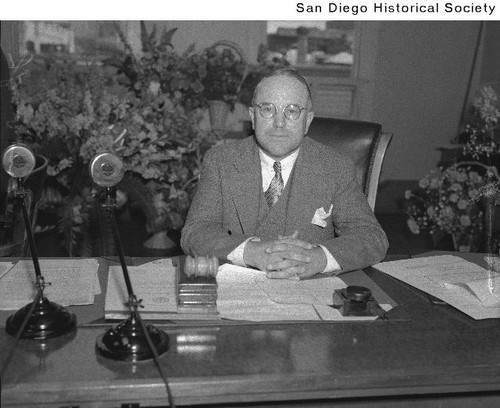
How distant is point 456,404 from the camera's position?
5.31ft

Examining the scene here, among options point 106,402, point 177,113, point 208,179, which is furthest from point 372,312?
point 177,113

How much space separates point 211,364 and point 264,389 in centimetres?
13

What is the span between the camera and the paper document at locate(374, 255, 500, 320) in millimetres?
1830

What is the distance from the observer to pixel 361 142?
106 inches

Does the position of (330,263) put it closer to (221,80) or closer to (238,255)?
(238,255)

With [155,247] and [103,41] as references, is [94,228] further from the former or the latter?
[103,41]

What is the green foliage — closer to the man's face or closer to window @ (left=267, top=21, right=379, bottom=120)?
the man's face

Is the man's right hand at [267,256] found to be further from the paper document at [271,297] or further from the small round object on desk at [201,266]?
the small round object on desk at [201,266]

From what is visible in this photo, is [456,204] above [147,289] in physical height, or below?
below

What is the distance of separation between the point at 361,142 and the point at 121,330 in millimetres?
1487

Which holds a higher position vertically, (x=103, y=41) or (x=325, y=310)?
(x=103, y=41)

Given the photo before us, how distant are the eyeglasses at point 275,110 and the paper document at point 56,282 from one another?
0.73 meters

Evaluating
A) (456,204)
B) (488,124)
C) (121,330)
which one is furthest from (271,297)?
(488,124)

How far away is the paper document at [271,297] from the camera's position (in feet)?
5.59
